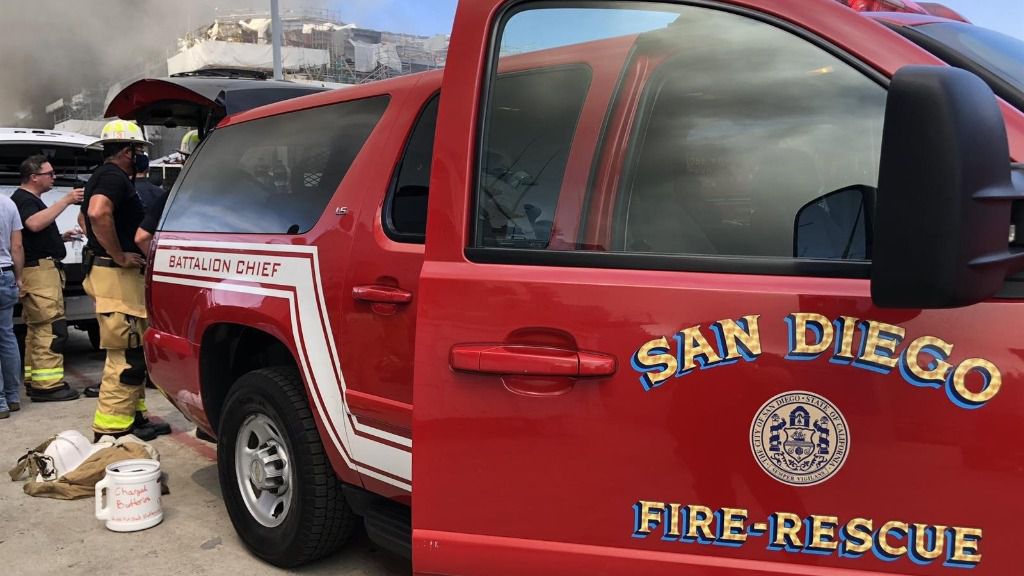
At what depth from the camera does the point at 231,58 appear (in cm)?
4347

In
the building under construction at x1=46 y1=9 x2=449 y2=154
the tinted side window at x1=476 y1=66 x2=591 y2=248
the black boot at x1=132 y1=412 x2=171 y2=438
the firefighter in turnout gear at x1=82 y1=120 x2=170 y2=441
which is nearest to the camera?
the tinted side window at x1=476 y1=66 x2=591 y2=248

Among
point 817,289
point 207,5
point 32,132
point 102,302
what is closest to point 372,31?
point 207,5

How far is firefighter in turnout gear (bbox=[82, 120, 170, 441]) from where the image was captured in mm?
5023

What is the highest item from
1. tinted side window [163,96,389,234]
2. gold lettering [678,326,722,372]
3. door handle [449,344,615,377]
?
tinted side window [163,96,389,234]

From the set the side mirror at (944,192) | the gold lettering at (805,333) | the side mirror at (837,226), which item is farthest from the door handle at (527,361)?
the side mirror at (944,192)

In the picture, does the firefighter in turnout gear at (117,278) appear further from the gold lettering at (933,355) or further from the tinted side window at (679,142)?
the gold lettering at (933,355)

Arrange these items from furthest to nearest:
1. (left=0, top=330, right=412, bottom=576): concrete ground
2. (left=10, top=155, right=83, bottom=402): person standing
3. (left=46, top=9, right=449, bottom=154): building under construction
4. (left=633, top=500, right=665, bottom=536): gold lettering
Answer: (left=46, top=9, right=449, bottom=154): building under construction
(left=10, top=155, right=83, bottom=402): person standing
(left=0, top=330, right=412, bottom=576): concrete ground
(left=633, top=500, right=665, bottom=536): gold lettering

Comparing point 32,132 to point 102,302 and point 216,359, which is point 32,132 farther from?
point 216,359

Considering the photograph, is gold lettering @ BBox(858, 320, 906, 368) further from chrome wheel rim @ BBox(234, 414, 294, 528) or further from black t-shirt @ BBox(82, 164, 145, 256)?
black t-shirt @ BBox(82, 164, 145, 256)

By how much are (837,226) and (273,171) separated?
2.56 metres

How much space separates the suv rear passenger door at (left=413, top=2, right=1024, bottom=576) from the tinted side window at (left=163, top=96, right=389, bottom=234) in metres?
1.22

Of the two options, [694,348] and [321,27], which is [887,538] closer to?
[694,348]

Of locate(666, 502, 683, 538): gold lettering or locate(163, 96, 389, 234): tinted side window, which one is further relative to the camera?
locate(163, 96, 389, 234): tinted side window

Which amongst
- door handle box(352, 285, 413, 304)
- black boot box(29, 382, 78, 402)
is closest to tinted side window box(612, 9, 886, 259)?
door handle box(352, 285, 413, 304)
